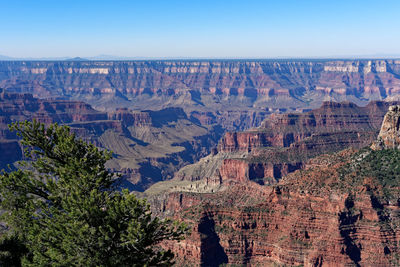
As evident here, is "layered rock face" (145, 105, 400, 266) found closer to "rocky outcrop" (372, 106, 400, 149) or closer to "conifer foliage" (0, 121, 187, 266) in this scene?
"rocky outcrop" (372, 106, 400, 149)

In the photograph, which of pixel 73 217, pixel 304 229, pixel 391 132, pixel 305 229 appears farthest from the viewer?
pixel 391 132

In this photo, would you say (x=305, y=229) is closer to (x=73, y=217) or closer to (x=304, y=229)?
(x=304, y=229)

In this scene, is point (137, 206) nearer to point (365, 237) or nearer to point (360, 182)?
point (365, 237)

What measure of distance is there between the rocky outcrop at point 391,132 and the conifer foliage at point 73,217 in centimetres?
7687

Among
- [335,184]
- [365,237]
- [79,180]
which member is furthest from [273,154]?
[79,180]

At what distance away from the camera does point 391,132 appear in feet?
324

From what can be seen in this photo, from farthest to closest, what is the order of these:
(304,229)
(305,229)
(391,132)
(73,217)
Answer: (391,132) < (305,229) < (304,229) < (73,217)

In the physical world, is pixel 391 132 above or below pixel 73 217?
below

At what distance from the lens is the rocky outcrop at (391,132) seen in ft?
320

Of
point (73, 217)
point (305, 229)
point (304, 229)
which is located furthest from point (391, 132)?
point (73, 217)

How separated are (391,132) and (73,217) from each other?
84.1 meters

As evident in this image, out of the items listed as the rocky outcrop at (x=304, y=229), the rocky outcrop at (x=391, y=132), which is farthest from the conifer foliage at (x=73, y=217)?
the rocky outcrop at (x=391, y=132)

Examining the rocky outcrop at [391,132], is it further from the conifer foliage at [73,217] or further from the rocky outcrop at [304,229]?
the conifer foliage at [73,217]

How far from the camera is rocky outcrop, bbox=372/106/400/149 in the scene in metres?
97.4
